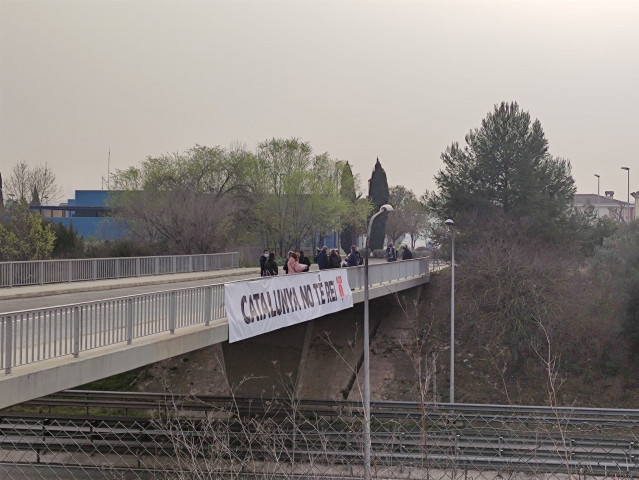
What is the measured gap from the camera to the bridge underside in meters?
11.0

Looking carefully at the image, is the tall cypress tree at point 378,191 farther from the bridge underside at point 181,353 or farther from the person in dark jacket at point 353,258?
the bridge underside at point 181,353

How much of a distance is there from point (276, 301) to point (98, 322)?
22.7 ft

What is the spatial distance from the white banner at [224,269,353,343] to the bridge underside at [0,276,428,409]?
42 cm

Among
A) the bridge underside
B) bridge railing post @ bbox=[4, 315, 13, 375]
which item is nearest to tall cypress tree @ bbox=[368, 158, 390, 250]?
the bridge underside

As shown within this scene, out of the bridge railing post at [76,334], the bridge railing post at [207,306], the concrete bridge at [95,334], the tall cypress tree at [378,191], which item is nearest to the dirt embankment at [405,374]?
the concrete bridge at [95,334]

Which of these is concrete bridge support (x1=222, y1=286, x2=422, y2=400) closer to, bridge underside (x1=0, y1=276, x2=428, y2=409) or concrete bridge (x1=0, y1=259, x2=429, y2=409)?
bridge underside (x1=0, y1=276, x2=428, y2=409)

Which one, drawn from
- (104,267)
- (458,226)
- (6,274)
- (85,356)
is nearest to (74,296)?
(6,274)

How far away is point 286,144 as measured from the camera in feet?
225

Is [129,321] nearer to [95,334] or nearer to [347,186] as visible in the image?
[95,334]

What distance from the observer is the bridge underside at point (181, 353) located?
11039 mm

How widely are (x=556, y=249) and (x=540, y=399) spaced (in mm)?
12271

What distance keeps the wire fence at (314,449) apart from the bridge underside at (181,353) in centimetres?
61

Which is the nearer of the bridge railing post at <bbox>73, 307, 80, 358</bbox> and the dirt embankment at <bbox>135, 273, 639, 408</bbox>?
the bridge railing post at <bbox>73, 307, 80, 358</bbox>

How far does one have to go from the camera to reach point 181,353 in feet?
52.1
